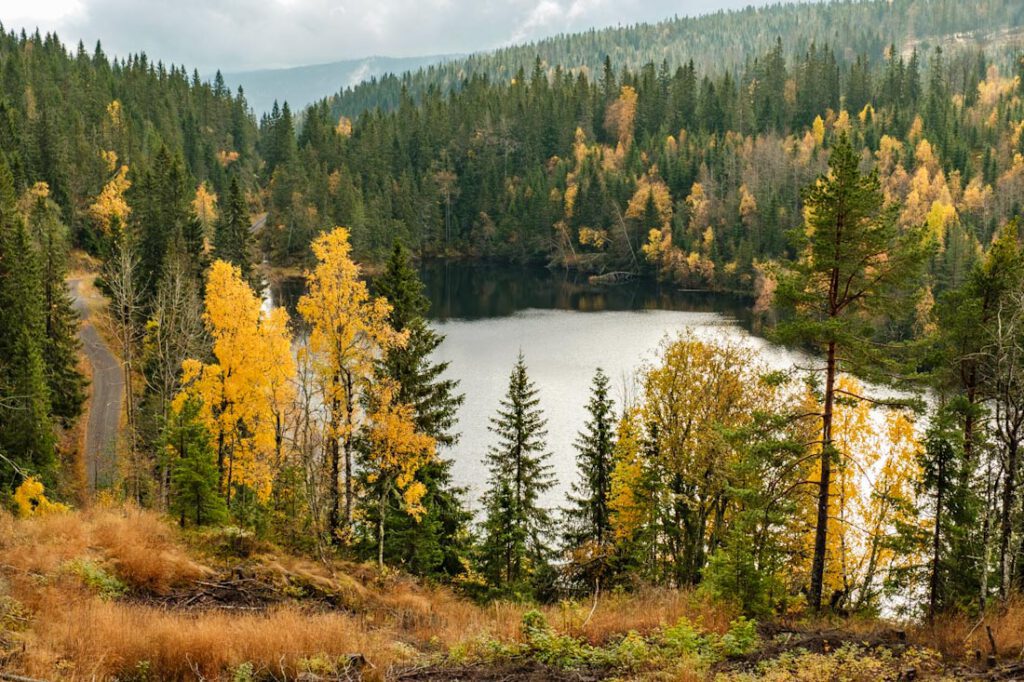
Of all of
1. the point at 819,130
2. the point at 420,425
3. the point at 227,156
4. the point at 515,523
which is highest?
the point at 819,130

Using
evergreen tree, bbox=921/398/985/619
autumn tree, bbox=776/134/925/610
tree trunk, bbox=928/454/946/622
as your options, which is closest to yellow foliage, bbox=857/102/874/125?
evergreen tree, bbox=921/398/985/619

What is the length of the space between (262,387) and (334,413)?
17.6 feet

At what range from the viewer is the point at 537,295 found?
354ft

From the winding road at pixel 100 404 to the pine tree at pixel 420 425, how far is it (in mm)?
14655

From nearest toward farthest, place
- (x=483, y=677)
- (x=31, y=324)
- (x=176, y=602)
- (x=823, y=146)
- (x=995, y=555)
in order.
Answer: (x=483, y=677), (x=176, y=602), (x=995, y=555), (x=31, y=324), (x=823, y=146)

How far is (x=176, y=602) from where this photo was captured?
12938mm

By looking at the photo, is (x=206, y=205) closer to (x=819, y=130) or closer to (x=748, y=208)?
(x=748, y=208)

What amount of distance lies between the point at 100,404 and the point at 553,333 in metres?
45.4

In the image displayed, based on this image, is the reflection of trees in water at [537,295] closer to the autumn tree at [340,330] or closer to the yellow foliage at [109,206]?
the yellow foliage at [109,206]

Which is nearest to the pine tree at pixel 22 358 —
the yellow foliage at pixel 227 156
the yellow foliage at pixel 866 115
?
the yellow foliage at pixel 227 156

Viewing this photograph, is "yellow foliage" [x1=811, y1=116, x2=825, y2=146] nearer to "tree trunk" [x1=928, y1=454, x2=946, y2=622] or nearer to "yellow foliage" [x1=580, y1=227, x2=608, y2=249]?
"yellow foliage" [x1=580, y1=227, x2=608, y2=249]

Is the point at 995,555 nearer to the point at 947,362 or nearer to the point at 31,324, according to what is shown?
the point at 947,362

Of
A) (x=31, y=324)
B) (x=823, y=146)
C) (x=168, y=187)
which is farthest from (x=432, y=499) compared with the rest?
(x=823, y=146)

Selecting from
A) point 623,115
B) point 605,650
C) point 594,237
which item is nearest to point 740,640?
point 605,650
